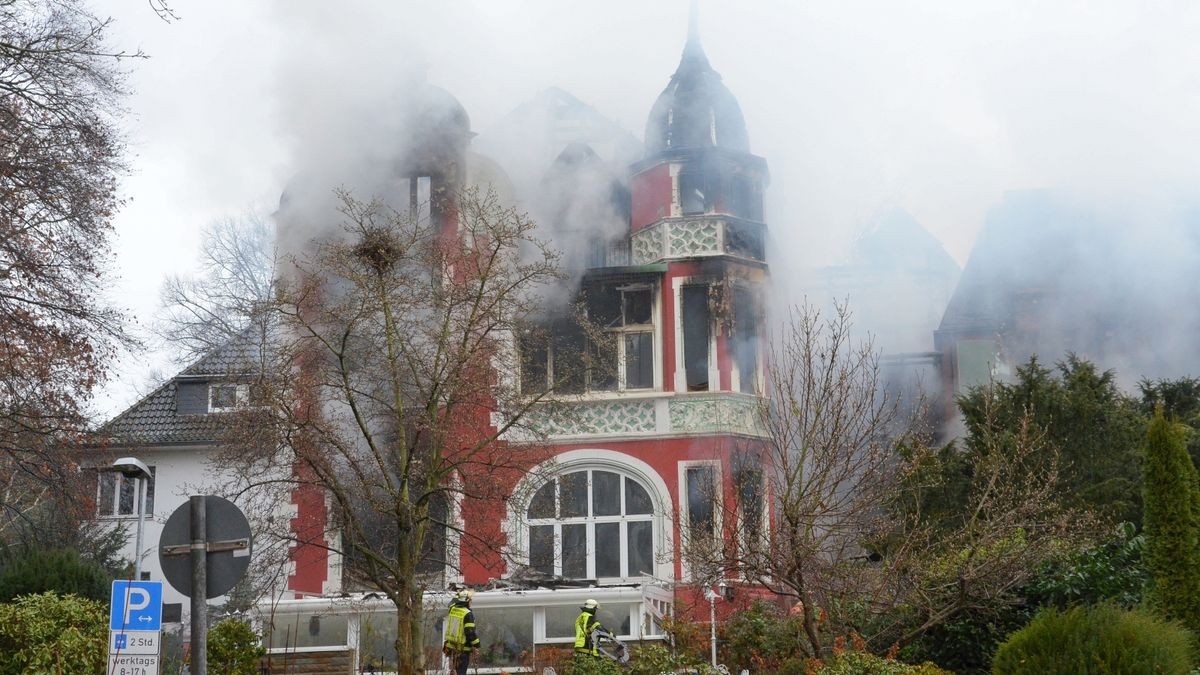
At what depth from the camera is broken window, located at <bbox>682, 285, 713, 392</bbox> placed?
23297mm

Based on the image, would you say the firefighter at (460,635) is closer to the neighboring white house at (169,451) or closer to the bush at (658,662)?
the bush at (658,662)

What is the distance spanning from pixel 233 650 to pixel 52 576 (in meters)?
2.35

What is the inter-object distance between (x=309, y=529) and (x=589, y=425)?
17.2ft

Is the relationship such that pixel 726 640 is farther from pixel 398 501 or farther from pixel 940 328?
pixel 940 328

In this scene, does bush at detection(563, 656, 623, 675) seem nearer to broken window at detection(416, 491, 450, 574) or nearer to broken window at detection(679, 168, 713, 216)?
broken window at detection(416, 491, 450, 574)

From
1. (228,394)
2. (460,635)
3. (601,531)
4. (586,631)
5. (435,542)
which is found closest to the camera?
(586,631)

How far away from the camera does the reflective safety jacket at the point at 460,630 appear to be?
54.3 ft

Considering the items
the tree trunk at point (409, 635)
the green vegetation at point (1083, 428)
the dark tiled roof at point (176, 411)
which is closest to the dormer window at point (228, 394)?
the dark tiled roof at point (176, 411)

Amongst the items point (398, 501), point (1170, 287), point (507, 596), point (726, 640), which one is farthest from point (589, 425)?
point (1170, 287)

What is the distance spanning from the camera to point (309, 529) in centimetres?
2061

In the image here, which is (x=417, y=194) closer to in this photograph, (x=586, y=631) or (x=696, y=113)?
(x=696, y=113)

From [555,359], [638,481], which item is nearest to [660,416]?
[638,481]

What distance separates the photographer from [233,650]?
49.5 ft

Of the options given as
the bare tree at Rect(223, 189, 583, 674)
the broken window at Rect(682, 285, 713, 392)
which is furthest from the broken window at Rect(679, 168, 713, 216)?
the bare tree at Rect(223, 189, 583, 674)
